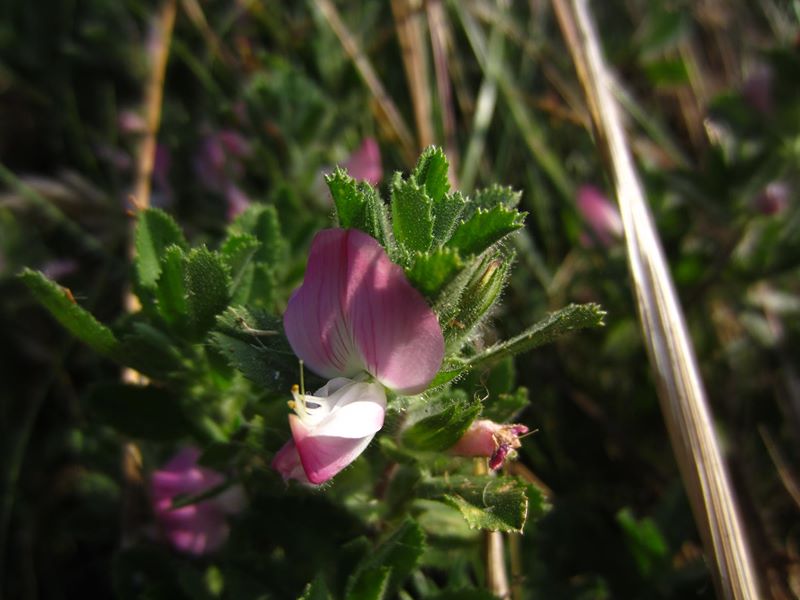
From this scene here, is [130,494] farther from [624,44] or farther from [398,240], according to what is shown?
[624,44]

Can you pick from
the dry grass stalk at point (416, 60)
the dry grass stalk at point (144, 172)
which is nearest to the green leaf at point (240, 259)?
the dry grass stalk at point (144, 172)

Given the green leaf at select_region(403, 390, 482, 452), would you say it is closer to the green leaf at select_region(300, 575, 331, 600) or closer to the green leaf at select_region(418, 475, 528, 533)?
the green leaf at select_region(418, 475, 528, 533)

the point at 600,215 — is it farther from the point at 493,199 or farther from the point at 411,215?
the point at 411,215

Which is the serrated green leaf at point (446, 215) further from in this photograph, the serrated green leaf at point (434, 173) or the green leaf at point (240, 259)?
the green leaf at point (240, 259)

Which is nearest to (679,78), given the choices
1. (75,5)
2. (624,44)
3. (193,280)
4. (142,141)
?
(624,44)

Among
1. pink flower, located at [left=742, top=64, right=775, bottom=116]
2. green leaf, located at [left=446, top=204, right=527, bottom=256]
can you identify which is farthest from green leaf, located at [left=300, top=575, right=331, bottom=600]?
pink flower, located at [left=742, top=64, right=775, bottom=116]

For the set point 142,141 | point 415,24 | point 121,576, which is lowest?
point 121,576

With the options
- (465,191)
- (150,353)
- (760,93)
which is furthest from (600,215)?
(150,353)

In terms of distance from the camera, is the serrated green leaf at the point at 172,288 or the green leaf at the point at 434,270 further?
the serrated green leaf at the point at 172,288
